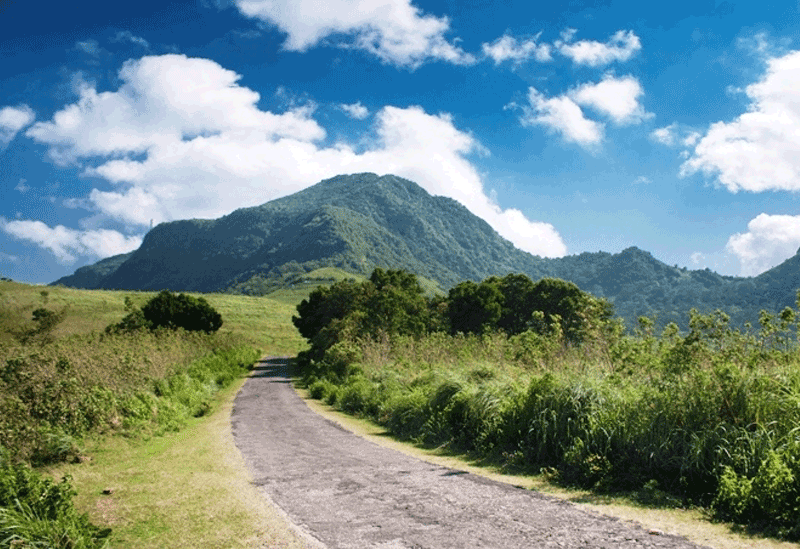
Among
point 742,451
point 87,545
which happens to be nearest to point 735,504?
point 742,451

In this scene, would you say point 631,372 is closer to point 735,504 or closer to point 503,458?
point 503,458

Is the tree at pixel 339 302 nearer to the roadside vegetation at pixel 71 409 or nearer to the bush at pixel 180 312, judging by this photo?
the roadside vegetation at pixel 71 409

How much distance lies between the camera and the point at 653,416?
8.21 metres

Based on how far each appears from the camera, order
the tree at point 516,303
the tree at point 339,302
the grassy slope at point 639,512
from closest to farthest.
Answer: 1. the grassy slope at point 639,512
2. the tree at point 339,302
3. the tree at point 516,303

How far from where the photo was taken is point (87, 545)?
223 inches

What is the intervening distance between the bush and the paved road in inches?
2245

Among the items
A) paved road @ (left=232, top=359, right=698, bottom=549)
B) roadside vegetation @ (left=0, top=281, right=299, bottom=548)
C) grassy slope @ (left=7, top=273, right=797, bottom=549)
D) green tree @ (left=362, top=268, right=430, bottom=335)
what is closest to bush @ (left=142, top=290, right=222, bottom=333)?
green tree @ (left=362, top=268, right=430, bottom=335)

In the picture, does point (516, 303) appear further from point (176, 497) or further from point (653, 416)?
point (176, 497)

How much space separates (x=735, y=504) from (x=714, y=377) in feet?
7.13

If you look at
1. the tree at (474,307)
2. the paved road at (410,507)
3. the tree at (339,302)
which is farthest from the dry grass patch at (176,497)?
the tree at (474,307)

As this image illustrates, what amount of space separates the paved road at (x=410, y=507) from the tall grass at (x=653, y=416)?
1326mm

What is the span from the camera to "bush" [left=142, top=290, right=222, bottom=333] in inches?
2537

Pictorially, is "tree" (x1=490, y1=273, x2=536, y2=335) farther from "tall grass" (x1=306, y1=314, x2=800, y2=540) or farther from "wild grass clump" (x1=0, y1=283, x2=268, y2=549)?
"tall grass" (x1=306, y1=314, x2=800, y2=540)

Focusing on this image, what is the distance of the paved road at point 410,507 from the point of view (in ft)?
18.8
